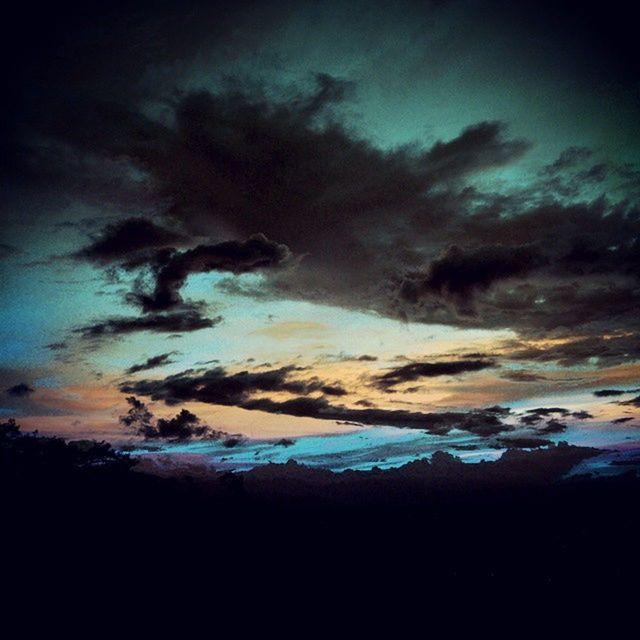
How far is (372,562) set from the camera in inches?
6280

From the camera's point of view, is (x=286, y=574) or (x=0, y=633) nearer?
(x=0, y=633)

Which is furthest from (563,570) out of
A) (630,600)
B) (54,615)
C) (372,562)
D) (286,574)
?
(54,615)

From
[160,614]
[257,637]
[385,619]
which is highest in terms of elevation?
[160,614]

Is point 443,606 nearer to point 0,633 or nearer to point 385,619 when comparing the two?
point 385,619

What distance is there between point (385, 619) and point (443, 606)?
28864mm

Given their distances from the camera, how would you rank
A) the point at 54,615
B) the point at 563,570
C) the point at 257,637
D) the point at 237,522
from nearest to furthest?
the point at 54,615 < the point at 257,637 < the point at 237,522 < the point at 563,570

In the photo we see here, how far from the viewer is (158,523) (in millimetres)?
106625

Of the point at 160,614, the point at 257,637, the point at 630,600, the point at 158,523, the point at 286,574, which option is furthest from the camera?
the point at 630,600

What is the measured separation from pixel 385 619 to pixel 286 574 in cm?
2946

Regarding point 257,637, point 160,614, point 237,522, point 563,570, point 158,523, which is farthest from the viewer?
point 563,570

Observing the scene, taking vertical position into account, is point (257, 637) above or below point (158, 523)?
below

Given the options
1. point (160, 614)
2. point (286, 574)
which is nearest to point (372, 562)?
point (286, 574)

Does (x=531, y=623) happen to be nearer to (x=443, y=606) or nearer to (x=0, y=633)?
(x=443, y=606)

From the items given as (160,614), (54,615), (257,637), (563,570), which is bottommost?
(563,570)
